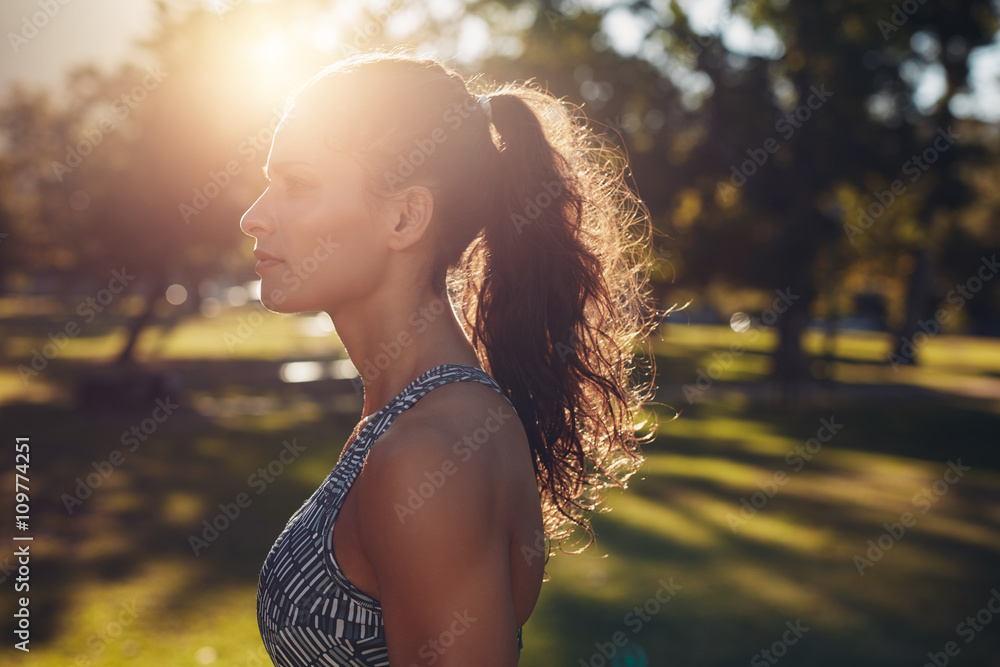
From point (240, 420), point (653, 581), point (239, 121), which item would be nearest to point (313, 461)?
point (240, 420)

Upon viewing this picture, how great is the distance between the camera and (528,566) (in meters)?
1.59

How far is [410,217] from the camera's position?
5.74 feet

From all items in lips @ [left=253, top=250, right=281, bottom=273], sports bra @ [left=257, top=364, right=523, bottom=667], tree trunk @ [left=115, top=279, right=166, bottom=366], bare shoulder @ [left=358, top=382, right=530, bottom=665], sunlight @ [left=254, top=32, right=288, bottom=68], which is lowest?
tree trunk @ [left=115, top=279, right=166, bottom=366]

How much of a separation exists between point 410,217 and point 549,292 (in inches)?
18.0

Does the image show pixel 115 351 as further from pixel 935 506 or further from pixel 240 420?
pixel 935 506
